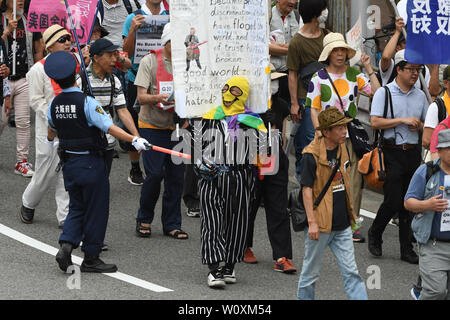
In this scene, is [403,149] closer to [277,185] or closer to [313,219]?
[277,185]

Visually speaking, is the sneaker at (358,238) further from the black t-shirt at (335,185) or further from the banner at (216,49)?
the black t-shirt at (335,185)

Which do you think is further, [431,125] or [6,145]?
[6,145]

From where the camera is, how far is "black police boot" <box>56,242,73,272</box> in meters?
9.05

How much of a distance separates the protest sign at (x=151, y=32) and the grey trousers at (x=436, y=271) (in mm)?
4482

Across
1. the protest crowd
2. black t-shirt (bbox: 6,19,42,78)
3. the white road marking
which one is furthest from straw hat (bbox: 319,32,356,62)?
black t-shirt (bbox: 6,19,42,78)

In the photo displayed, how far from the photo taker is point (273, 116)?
945cm

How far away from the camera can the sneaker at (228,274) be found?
358 inches

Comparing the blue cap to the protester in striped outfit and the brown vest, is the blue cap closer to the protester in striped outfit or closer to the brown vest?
the protester in striped outfit

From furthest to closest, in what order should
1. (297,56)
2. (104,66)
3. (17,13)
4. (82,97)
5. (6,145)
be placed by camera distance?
(6,145), (17,13), (297,56), (104,66), (82,97)

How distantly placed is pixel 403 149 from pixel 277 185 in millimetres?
1354

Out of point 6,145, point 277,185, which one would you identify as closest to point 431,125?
point 277,185

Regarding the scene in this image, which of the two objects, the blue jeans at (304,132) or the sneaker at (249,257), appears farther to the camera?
the blue jeans at (304,132)

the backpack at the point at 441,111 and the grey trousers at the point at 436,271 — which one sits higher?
the backpack at the point at 441,111

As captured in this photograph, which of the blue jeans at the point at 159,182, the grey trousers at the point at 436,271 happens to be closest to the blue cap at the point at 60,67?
the blue jeans at the point at 159,182
